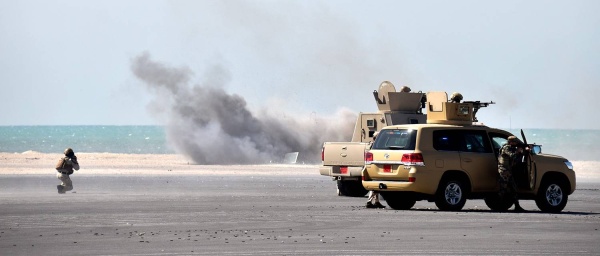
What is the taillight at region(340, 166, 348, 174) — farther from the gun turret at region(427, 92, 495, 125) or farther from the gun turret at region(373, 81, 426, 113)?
the gun turret at region(427, 92, 495, 125)

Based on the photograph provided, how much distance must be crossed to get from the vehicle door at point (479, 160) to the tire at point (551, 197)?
0.97 meters

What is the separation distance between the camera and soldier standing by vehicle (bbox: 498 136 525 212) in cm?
2481

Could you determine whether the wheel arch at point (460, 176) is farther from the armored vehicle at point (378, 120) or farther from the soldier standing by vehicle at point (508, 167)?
the armored vehicle at point (378, 120)

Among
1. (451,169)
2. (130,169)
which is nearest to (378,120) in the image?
(451,169)

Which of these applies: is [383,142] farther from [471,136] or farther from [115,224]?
[115,224]

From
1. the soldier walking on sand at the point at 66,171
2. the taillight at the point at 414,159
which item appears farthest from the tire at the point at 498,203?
the soldier walking on sand at the point at 66,171

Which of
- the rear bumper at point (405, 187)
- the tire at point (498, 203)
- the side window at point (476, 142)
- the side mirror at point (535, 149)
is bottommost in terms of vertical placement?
the tire at point (498, 203)

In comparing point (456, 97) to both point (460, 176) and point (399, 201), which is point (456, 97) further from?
point (399, 201)

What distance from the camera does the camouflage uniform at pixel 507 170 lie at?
81.4ft

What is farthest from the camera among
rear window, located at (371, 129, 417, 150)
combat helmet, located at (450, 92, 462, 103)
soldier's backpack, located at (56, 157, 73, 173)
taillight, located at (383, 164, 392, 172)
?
soldier's backpack, located at (56, 157, 73, 173)

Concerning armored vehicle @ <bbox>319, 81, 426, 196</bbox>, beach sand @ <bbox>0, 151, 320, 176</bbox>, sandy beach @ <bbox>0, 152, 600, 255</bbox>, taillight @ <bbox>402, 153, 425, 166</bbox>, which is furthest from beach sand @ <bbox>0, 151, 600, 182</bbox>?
taillight @ <bbox>402, 153, 425, 166</bbox>

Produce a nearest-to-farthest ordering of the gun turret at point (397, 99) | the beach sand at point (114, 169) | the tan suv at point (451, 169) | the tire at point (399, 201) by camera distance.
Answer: the tan suv at point (451, 169)
the tire at point (399, 201)
the gun turret at point (397, 99)
the beach sand at point (114, 169)

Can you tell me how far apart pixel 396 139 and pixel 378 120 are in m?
6.47

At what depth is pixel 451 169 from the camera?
24.7m
